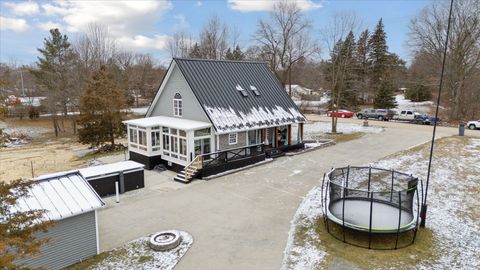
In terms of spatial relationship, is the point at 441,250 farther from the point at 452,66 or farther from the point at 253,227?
the point at 452,66

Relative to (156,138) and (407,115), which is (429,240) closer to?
(156,138)

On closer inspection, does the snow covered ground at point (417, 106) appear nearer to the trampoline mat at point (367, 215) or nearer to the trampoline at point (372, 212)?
the trampoline at point (372, 212)

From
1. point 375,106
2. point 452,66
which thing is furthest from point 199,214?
Result: point 375,106

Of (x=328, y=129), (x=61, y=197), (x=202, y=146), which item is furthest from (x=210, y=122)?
(x=328, y=129)

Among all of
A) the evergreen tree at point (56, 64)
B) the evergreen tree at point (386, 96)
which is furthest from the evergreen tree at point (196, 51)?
the evergreen tree at point (386, 96)

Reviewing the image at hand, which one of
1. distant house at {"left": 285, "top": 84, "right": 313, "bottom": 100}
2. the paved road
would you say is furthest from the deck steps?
distant house at {"left": 285, "top": 84, "right": 313, "bottom": 100}

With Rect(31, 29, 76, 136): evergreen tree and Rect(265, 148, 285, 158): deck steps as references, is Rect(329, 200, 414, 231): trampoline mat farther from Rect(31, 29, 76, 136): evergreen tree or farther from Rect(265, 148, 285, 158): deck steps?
Rect(31, 29, 76, 136): evergreen tree

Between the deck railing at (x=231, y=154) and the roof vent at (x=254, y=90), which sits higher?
the roof vent at (x=254, y=90)
